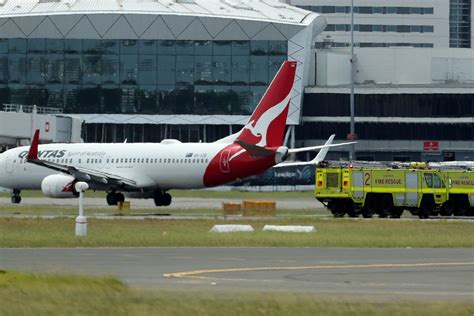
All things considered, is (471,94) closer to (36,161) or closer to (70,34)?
(70,34)

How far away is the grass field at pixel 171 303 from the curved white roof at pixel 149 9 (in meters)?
116

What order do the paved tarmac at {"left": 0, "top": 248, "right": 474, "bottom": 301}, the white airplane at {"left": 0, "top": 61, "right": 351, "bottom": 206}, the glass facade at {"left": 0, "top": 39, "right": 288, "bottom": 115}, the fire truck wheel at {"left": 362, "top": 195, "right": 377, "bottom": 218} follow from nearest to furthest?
the paved tarmac at {"left": 0, "top": 248, "right": 474, "bottom": 301} < the fire truck wheel at {"left": 362, "top": 195, "right": 377, "bottom": 218} < the white airplane at {"left": 0, "top": 61, "right": 351, "bottom": 206} < the glass facade at {"left": 0, "top": 39, "right": 288, "bottom": 115}

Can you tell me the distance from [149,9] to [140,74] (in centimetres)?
697

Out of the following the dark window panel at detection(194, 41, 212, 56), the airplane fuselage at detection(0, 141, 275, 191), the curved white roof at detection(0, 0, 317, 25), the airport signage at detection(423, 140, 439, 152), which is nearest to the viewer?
the airplane fuselage at detection(0, 141, 275, 191)

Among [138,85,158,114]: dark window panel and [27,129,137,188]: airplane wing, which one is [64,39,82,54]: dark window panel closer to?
[138,85,158,114]: dark window panel

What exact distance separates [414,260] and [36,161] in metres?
40.0

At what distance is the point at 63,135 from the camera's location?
114 meters

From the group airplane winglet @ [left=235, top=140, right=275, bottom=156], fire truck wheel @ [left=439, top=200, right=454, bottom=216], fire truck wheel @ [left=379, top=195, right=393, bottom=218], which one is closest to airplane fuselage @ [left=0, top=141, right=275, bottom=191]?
airplane winglet @ [left=235, top=140, right=275, bottom=156]

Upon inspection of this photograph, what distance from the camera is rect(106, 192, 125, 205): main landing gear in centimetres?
7956

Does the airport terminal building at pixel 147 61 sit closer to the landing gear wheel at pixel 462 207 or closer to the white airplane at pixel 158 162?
the white airplane at pixel 158 162

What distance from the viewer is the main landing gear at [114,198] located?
79.6 m

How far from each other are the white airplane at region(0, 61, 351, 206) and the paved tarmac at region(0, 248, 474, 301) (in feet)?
108

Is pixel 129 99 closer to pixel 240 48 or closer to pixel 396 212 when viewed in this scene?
pixel 240 48

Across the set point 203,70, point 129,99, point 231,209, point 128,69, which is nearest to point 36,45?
point 128,69
